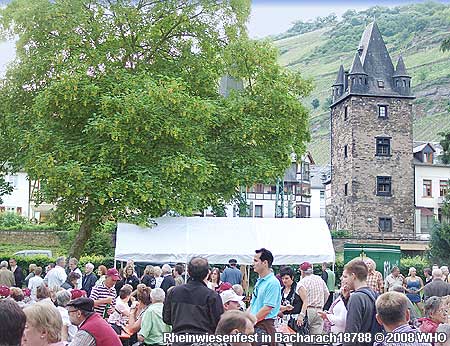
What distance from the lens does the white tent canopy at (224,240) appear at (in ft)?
64.4

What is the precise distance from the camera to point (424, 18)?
184375 mm

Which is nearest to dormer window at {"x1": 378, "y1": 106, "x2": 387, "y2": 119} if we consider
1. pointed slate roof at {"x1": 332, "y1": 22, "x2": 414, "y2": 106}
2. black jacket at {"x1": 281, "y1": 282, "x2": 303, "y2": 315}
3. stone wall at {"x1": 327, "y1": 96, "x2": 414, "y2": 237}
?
stone wall at {"x1": 327, "y1": 96, "x2": 414, "y2": 237}

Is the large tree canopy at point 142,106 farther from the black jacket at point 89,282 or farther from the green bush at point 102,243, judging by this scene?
the green bush at point 102,243

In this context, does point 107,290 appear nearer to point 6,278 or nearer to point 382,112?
point 6,278

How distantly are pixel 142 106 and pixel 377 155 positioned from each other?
40.6m

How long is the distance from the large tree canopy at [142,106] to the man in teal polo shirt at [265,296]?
1357 centimetres

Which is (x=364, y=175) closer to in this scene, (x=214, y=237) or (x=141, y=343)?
(x=214, y=237)

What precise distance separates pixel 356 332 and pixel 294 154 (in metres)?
21.2

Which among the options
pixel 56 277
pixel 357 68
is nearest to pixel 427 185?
pixel 357 68

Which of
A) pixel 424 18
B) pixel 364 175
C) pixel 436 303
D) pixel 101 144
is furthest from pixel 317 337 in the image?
pixel 424 18

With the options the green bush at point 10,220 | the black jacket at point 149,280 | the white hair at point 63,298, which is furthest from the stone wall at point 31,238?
the white hair at point 63,298

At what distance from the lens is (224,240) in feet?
65.6

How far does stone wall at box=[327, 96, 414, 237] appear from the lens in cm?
5872

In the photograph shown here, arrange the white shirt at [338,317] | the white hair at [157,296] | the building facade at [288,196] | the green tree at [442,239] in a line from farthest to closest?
1. the building facade at [288,196]
2. the green tree at [442,239]
3. the white hair at [157,296]
4. the white shirt at [338,317]
